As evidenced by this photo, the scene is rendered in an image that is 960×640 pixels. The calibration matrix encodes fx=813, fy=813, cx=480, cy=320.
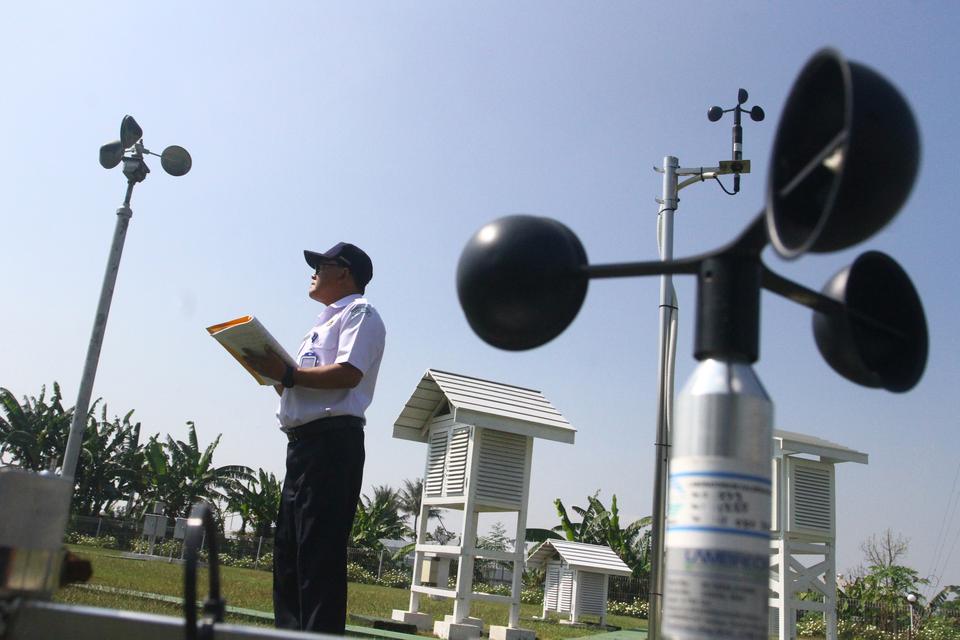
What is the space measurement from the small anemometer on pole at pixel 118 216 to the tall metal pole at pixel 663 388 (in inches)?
208

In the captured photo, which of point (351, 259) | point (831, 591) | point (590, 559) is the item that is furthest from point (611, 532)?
point (351, 259)

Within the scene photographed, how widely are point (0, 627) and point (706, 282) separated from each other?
103 cm

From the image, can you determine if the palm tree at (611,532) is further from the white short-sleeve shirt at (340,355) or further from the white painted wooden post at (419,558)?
the white short-sleeve shirt at (340,355)

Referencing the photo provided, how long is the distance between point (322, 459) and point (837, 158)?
2574 millimetres

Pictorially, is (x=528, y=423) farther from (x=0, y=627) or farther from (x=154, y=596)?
(x=0, y=627)

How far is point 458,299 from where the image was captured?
122 centimetres

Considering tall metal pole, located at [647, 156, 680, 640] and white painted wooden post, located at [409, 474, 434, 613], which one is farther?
white painted wooden post, located at [409, 474, 434, 613]

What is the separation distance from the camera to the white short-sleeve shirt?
3.28 m

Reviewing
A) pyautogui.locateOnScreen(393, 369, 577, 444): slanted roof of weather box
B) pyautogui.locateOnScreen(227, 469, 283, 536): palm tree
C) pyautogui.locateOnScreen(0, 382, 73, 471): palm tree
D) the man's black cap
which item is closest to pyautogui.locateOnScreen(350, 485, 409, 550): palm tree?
pyautogui.locateOnScreen(227, 469, 283, 536): palm tree

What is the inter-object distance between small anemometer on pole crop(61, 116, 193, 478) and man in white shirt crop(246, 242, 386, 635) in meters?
5.68

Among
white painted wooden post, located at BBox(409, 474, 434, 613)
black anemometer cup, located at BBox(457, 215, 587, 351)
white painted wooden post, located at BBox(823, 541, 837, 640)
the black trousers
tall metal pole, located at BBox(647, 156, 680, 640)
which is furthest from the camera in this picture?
white painted wooden post, located at BBox(823, 541, 837, 640)

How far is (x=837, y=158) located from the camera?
96 centimetres

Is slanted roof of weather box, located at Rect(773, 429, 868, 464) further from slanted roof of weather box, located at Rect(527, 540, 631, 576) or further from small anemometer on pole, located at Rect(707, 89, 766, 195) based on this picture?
slanted roof of weather box, located at Rect(527, 540, 631, 576)

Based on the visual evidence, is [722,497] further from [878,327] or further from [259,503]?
[259,503]
